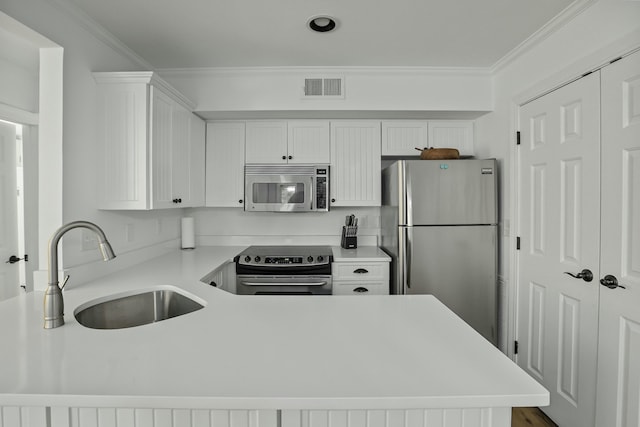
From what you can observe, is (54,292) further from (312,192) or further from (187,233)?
(312,192)

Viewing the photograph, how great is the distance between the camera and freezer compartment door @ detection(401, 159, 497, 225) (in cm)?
254

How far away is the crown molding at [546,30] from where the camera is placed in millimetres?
1814

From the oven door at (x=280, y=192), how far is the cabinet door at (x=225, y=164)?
14 centimetres

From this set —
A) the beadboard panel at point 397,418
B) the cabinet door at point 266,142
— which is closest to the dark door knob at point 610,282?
the beadboard panel at point 397,418

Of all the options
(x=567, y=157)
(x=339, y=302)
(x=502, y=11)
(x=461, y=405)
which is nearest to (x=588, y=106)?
(x=567, y=157)

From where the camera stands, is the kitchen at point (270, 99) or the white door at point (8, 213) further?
the white door at point (8, 213)

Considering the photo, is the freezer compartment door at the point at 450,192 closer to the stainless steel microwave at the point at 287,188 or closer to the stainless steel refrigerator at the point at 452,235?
the stainless steel refrigerator at the point at 452,235

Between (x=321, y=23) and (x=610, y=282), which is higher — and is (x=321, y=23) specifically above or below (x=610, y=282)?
above

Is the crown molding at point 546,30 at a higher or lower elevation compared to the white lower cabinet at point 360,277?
Answer: higher

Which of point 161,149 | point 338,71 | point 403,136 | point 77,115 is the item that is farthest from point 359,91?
point 77,115

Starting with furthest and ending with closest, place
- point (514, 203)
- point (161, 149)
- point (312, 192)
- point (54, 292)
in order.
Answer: point (312, 192), point (514, 203), point (161, 149), point (54, 292)

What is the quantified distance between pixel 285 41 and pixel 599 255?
2340 mm

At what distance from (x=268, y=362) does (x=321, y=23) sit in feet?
6.71

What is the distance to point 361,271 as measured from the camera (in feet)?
9.02
